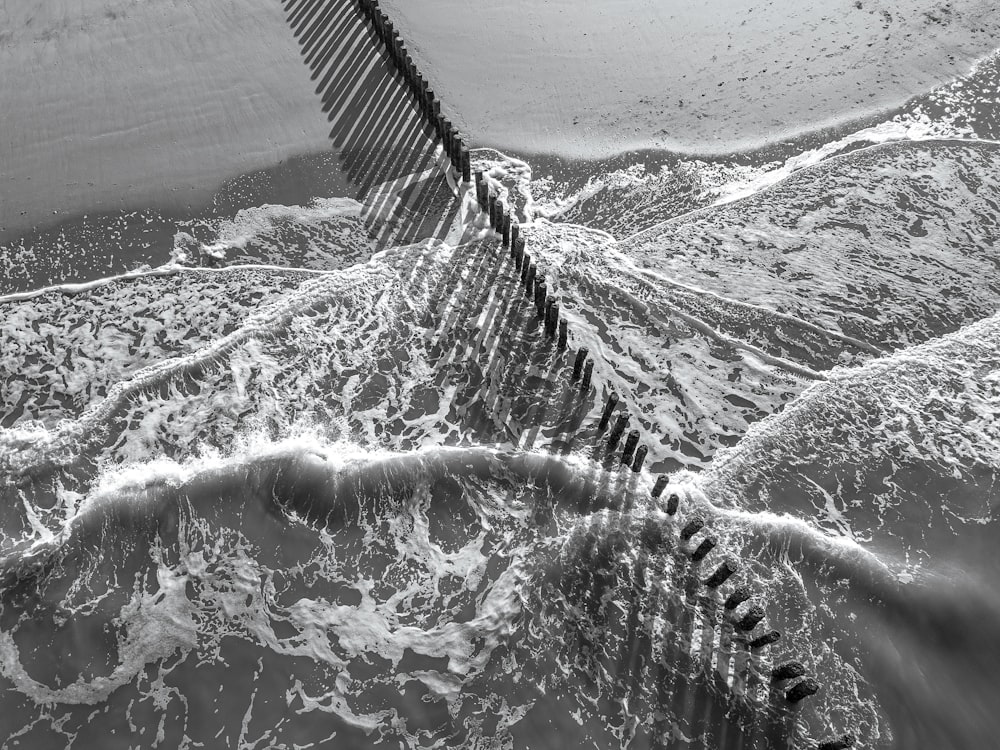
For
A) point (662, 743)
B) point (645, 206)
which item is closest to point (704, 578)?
point (662, 743)

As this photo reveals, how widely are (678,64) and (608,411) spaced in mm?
7913

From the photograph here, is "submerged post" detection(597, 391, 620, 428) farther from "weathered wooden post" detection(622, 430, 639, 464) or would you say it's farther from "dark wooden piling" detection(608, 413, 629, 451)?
"weathered wooden post" detection(622, 430, 639, 464)

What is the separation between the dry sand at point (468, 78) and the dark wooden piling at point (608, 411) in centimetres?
512

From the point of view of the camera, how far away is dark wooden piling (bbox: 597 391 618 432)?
9148 mm

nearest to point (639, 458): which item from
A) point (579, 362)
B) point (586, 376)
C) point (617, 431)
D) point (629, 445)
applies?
point (629, 445)

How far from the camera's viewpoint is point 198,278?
10.8 metres

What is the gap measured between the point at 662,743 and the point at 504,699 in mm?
1651

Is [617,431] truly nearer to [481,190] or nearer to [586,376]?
[586,376]

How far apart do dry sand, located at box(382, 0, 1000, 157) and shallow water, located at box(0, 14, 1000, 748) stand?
92cm

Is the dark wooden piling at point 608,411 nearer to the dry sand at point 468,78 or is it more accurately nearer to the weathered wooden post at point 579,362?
the weathered wooden post at point 579,362

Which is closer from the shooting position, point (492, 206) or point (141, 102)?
point (492, 206)

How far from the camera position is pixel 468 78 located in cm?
1341

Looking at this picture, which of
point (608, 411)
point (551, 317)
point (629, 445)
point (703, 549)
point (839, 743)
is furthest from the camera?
point (551, 317)

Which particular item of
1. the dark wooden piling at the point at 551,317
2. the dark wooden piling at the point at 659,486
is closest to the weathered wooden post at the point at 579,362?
the dark wooden piling at the point at 551,317
